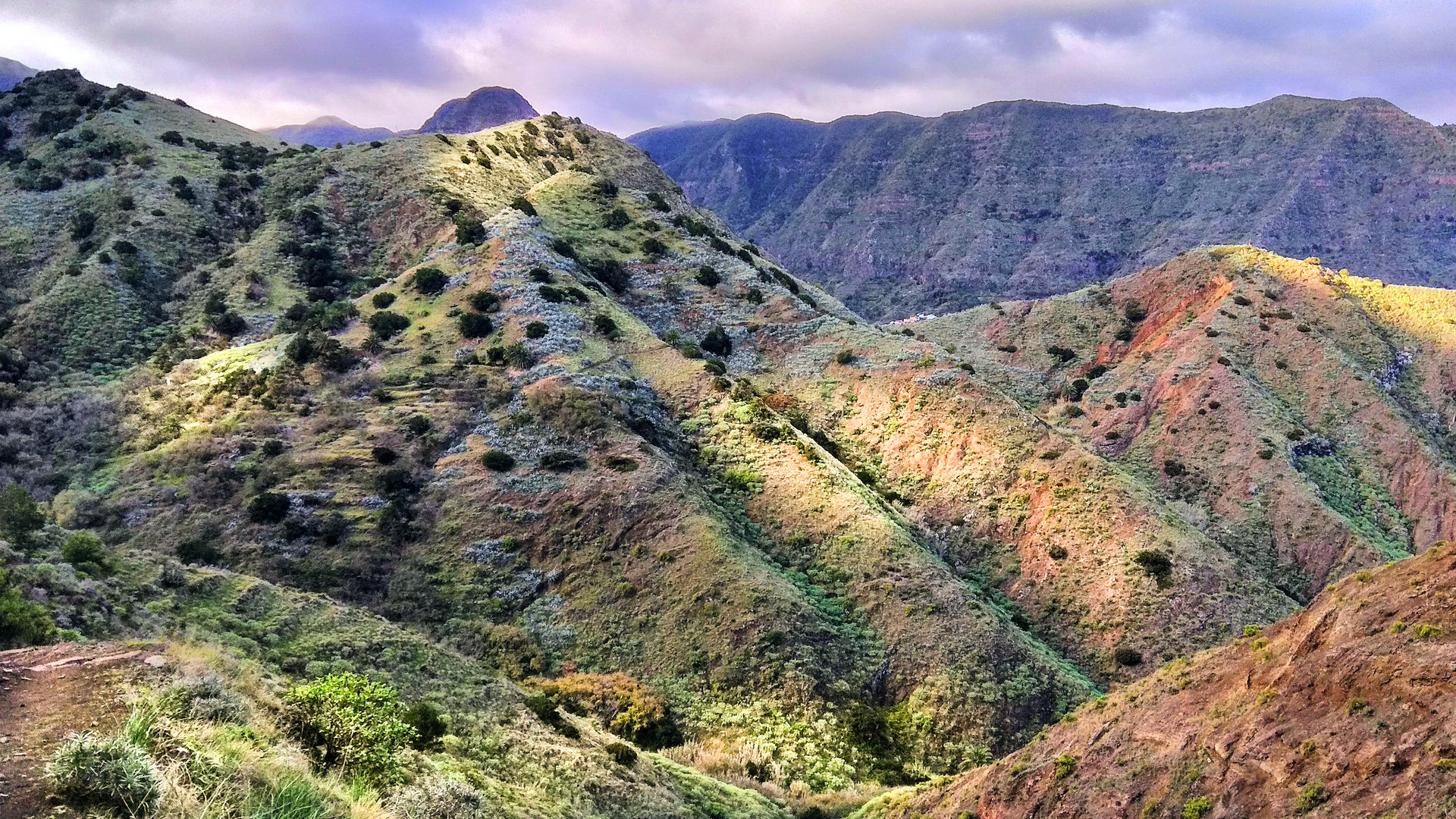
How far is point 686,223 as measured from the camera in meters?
81.5

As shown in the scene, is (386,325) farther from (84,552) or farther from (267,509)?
(84,552)

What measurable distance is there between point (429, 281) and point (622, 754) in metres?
44.3

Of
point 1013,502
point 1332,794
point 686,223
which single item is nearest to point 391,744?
point 1332,794

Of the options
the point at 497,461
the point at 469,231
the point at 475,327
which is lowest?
the point at 497,461

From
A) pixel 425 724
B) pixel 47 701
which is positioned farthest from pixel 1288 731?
pixel 47 701

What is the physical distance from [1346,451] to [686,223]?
190ft

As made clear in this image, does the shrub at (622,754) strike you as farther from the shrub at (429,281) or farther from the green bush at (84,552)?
the shrub at (429,281)

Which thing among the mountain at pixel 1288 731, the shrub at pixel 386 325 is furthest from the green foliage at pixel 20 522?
the mountain at pixel 1288 731

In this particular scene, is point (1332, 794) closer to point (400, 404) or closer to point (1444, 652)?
point (1444, 652)

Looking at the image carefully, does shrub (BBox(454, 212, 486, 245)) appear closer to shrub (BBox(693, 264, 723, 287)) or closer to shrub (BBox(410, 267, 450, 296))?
shrub (BBox(410, 267, 450, 296))

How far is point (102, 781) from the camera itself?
9.83 meters

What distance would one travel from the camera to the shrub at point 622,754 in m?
24.1

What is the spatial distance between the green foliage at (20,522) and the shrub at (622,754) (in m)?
17.8

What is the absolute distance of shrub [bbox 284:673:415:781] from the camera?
575 inches
